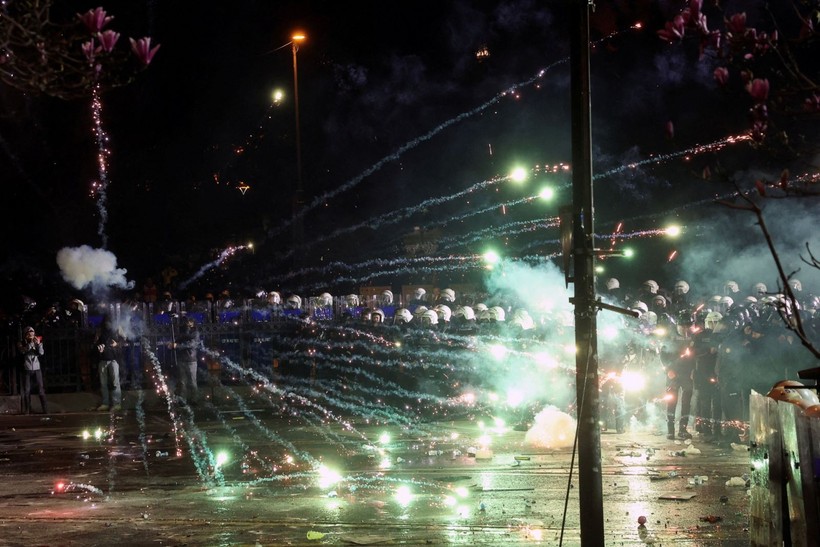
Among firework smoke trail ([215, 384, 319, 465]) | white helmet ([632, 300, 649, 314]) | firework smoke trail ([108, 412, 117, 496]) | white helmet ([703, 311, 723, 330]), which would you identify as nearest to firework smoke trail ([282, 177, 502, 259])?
white helmet ([632, 300, 649, 314])

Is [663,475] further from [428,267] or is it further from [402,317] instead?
[428,267]

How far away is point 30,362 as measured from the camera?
18.4m

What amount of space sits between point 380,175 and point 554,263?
12.1 metres

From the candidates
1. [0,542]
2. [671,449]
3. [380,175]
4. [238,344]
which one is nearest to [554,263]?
[380,175]

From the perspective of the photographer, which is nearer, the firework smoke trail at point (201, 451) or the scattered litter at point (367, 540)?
the scattered litter at point (367, 540)

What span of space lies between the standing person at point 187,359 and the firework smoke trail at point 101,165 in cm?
1223

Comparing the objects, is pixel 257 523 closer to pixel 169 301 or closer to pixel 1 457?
pixel 1 457

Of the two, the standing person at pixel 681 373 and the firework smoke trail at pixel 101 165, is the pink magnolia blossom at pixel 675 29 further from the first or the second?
the firework smoke trail at pixel 101 165

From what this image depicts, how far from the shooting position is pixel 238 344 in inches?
863

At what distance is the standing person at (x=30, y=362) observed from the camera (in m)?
18.4

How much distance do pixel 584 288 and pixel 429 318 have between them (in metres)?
16.1

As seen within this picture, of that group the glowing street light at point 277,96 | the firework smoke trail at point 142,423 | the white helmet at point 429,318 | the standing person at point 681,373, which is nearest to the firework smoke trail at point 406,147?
the glowing street light at point 277,96

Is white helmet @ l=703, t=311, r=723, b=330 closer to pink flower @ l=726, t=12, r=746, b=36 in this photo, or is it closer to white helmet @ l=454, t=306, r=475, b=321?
white helmet @ l=454, t=306, r=475, b=321

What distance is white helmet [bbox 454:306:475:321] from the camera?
77.9ft
